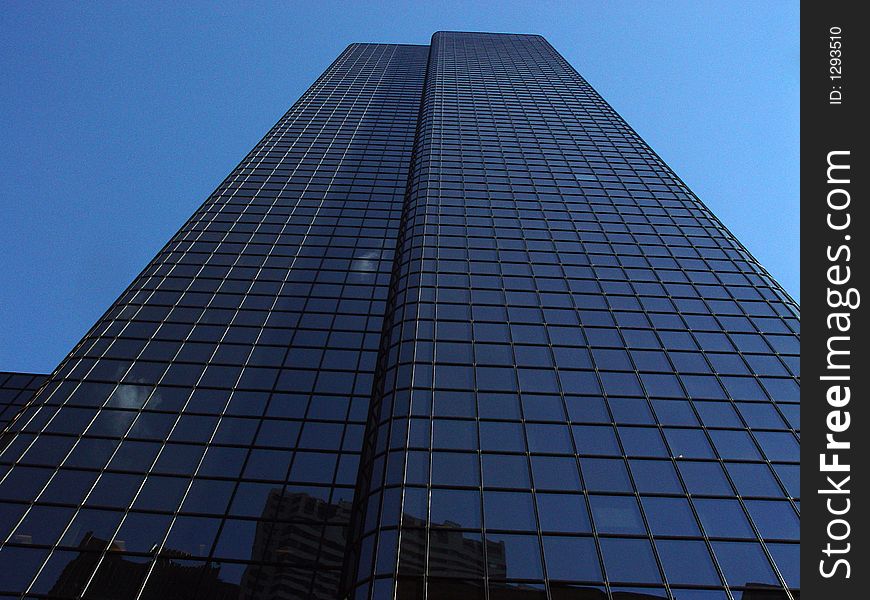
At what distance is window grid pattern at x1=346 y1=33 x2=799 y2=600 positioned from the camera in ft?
75.7

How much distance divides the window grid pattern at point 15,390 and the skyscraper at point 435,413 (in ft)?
86.3

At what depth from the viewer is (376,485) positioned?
2650cm

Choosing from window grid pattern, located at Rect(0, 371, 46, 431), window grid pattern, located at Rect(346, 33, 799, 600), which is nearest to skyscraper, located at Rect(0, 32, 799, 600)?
window grid pattern, located at Rect(346, 33, 799, 600)

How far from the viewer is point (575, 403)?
103ft

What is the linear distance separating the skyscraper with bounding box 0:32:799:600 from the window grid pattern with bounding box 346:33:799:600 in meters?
0.13

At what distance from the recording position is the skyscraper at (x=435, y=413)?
2420 cm

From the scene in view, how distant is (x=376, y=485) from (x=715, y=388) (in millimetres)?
18462

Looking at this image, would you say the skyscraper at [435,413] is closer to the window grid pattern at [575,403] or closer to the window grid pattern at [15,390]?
the window grid pattern at [575,403]

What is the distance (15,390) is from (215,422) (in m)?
41.8

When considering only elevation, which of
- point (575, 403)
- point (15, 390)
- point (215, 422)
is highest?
point (15, 390)

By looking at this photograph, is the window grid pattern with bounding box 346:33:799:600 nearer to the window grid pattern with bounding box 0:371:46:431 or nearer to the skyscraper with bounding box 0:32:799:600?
the skyscraper with bounding box 0:32:799:600

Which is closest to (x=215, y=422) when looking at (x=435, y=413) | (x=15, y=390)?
(x=435, y=413)

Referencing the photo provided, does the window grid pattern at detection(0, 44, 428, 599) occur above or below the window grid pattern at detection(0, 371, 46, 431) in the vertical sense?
below

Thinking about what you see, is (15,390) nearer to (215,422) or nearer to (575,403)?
(215,422)
